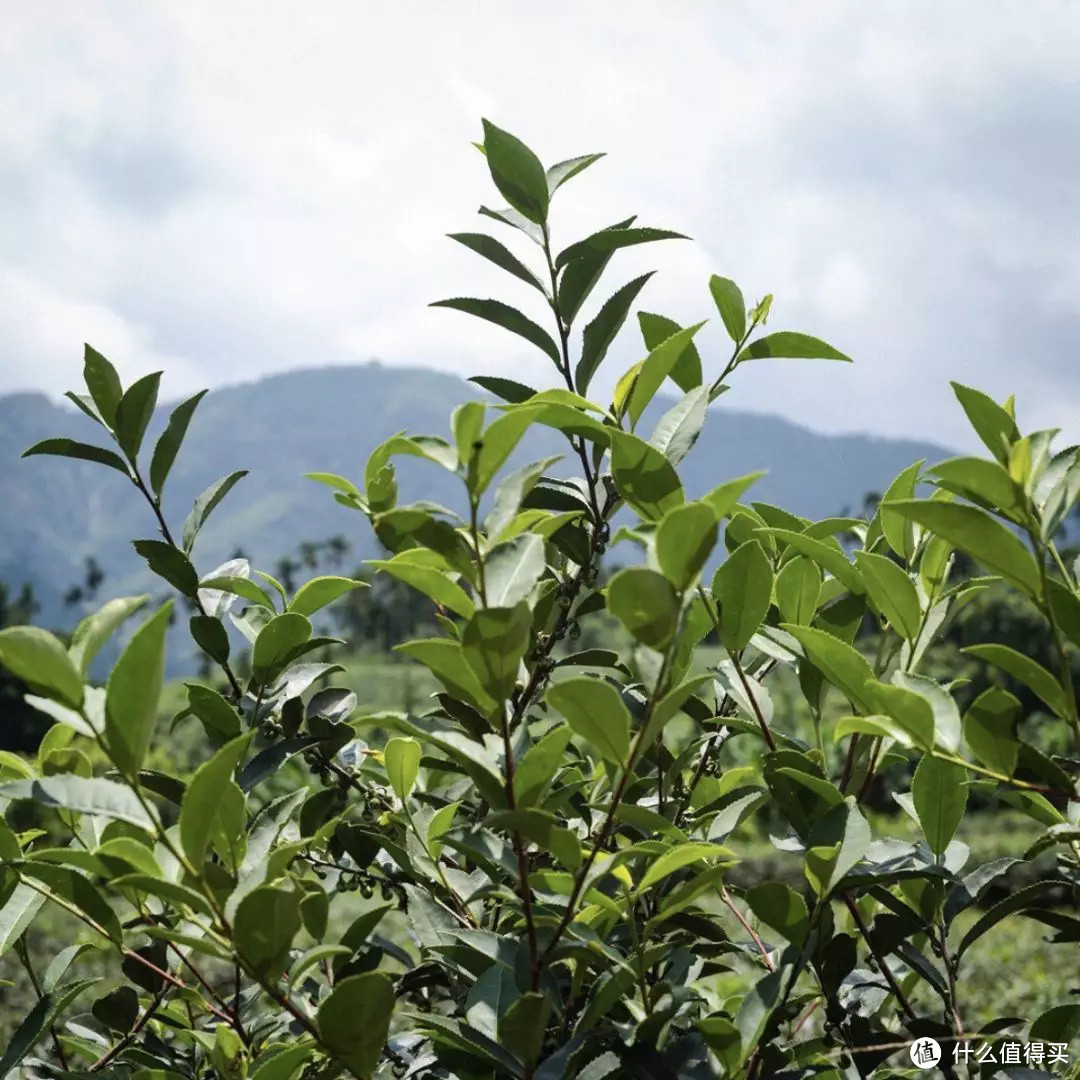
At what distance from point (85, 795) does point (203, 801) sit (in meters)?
0.06

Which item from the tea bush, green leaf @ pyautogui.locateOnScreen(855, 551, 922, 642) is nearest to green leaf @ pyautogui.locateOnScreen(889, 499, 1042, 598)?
the tea bush

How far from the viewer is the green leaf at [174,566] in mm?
969

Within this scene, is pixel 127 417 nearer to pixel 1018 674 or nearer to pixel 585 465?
pixel 585 465

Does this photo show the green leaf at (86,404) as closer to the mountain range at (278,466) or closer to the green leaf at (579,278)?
the green leaf at (579,278)

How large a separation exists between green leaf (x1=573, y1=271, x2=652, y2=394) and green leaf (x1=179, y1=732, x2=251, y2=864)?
1.67 ft

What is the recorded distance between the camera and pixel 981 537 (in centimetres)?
69

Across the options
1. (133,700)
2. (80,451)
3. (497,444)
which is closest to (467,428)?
→ (497,444)

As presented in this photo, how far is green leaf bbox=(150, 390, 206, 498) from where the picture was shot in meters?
0.99

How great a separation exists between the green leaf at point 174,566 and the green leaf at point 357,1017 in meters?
0.44

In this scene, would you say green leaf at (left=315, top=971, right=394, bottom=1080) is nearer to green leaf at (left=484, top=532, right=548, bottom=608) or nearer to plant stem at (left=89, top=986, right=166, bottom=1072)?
green leaf at (left=484, top=532, right=548, bottom=608)

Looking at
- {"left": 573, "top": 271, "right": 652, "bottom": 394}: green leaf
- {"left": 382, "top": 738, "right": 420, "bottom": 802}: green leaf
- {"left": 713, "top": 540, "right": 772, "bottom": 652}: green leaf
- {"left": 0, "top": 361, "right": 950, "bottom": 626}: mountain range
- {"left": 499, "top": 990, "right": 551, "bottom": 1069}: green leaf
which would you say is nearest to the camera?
{"left": 499, "top": 990, "right": 551, "bottom": 1069}: green leaf

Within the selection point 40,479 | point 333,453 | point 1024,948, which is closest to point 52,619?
point 40,479

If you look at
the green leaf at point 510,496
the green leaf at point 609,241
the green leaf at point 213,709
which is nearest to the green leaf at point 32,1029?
the green leaf at point 213,709

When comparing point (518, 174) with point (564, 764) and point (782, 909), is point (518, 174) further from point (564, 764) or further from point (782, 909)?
point (782, 909)
